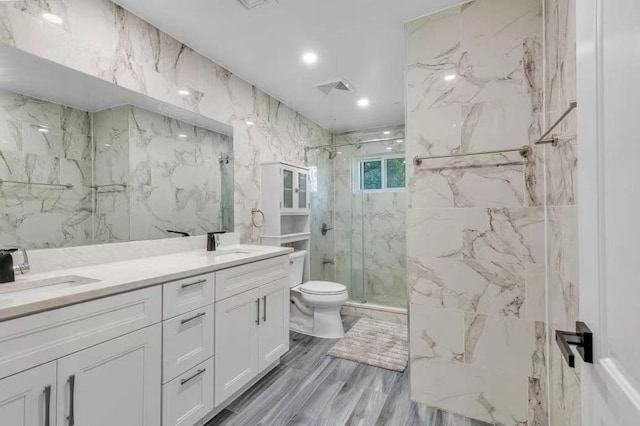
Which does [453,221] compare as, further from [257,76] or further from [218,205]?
[257,76]

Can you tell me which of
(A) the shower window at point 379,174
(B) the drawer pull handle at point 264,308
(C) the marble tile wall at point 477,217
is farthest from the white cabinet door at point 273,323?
(A) the shower window at point 379,174

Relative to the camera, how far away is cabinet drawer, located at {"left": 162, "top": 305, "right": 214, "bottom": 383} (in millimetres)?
1354

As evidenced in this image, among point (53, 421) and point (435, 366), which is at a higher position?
point (53, 421)

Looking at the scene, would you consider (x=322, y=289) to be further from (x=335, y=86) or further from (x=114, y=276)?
(x=335, y=86)

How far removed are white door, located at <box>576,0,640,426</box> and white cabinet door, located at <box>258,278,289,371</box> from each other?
1.70m

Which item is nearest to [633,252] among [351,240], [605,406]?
[605,406]

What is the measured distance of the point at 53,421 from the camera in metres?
0.98

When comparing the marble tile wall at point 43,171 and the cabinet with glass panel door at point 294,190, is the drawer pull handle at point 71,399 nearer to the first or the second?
the marble tile wall at point 43,171

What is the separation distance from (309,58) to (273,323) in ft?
6.93

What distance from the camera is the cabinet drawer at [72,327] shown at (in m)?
0.90

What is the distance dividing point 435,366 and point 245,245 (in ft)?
5.72

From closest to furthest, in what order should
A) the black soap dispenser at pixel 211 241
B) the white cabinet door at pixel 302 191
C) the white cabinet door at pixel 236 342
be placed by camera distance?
the white cabinet door at pixel 236 342
the black soap dispenser at pixel 211 241
the white cabinet door at pixel 302 191

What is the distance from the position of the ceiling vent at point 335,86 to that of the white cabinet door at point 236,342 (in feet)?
6.56

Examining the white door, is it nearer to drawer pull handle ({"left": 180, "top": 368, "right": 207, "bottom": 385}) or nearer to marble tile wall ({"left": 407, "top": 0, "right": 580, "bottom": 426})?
marble tile wall ({"left": 407, "top": 0, "right": 580, "bottom": 426})
